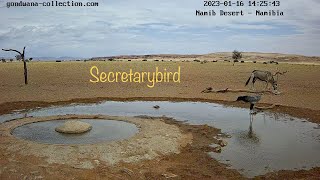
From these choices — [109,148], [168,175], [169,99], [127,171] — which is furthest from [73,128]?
[169,99]

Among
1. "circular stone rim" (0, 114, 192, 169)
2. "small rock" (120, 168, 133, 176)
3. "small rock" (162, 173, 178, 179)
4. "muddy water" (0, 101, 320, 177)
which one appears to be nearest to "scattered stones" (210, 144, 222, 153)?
"muddy water" (0, 101, 320, 177)

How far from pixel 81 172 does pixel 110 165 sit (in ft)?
3.24

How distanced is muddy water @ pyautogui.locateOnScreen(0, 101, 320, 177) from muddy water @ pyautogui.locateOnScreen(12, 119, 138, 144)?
10.2ft

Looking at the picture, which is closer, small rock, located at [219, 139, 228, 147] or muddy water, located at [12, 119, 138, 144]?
muddy water, located at [12, 119, 138, 144]

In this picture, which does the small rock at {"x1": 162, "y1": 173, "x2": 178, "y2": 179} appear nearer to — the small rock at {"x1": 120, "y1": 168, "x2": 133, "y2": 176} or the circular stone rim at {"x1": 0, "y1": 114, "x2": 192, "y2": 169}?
the small rock at {"x1": 120, "y1": 168, "x2": 133, "y2": 176}

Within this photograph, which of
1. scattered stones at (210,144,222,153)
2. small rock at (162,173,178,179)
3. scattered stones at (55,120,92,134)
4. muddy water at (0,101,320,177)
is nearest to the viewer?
small rock at (162,173,178,179)

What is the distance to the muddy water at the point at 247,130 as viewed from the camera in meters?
11.2

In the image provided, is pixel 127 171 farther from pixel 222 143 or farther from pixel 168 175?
pixel 222 143

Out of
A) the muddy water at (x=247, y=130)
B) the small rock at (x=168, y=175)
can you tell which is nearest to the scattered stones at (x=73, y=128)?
the muddy water at (x=247, y=130)

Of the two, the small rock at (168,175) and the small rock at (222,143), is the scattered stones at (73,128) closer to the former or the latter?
the small rock at (168,175)

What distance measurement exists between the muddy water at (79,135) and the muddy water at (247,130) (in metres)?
3.12

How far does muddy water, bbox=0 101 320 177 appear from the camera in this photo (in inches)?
439

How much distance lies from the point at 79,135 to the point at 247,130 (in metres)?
7.17

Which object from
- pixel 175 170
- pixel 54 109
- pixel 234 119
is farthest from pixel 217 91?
pixel 175 170
